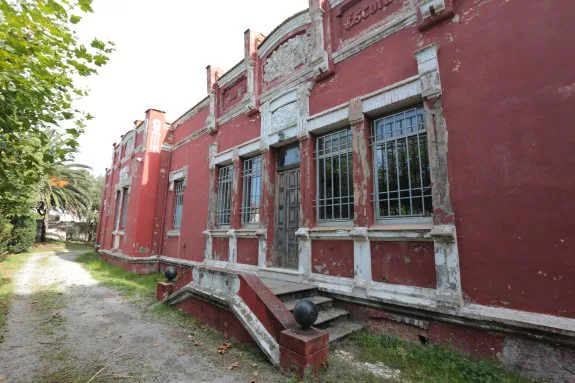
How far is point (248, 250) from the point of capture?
7266 millimetres

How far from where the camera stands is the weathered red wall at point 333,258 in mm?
5027

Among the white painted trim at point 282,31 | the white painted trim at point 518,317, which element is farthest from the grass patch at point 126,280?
the white painted trim at point 282,31

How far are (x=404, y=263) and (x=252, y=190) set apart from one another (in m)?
4.56

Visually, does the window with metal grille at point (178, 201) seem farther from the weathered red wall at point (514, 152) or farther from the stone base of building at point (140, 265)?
the weathered red wall at point (514, 152)

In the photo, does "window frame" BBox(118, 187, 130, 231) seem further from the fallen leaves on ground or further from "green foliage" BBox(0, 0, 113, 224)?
the fallen leaves on ground

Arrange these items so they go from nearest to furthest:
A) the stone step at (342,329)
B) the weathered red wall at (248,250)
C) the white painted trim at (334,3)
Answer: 1. the stone step at (342,329)
2. the white painted trim at (334,3)
3. the weathered red wall at (248,250)

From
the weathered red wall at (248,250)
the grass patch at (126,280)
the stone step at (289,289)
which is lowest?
the grass patch at (126,280)

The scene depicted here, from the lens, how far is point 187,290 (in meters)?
5.56

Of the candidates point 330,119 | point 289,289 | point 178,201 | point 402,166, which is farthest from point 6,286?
point 402,166

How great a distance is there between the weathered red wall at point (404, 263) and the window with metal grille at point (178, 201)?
8.17m

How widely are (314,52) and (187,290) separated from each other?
5.47 meters

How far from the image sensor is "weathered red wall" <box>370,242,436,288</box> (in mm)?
4062

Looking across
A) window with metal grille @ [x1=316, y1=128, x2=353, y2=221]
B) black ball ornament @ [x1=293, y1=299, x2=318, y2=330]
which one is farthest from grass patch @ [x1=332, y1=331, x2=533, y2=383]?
window with metal grille @ [x1=316, y1=128, x2=353, y2=221]

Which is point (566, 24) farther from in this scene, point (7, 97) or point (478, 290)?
point (7, 97)
